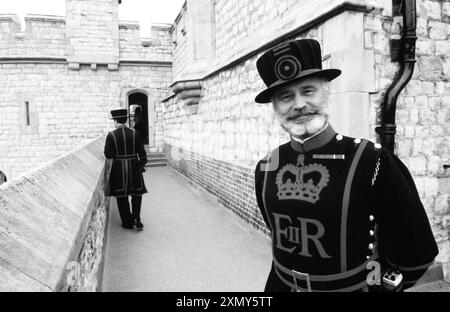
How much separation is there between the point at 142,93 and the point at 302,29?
12.7 meters

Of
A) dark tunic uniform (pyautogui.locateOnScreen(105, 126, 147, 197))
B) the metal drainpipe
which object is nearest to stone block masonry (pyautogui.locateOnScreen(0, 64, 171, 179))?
dark tunic uniform (pyautogui.locateOnScreen(105, 126, 147, 197))

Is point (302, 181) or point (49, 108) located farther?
point (49, 108)

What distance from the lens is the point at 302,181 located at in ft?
5.77

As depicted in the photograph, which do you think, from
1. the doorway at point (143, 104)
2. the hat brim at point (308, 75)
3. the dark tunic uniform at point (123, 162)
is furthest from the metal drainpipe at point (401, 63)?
the doorway at point (143, 104)

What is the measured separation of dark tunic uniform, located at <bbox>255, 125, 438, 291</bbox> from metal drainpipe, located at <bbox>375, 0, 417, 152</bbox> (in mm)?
1999

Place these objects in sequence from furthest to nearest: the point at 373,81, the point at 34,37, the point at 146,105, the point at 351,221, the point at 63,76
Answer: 1. the point at 146,105
2. the point at 63,76
3. the point at 34,37
4. the point at 373,81
5. the point at 351,221

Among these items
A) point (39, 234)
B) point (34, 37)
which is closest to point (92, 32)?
point (34, 37)

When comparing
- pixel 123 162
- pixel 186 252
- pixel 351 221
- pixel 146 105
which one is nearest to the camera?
pixel 351 221

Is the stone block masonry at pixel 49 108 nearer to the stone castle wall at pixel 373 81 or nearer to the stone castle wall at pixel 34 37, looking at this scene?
the stone castle wall at pixel 34 37

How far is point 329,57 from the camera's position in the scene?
366cm

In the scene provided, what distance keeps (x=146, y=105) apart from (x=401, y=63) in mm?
14019

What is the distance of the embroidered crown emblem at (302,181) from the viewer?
5.54 feet

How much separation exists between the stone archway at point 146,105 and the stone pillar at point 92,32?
146 centimetres

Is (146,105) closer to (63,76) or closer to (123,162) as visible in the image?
(63,76)
